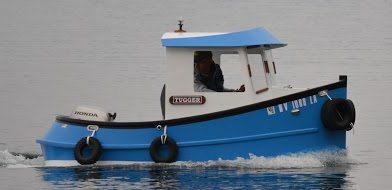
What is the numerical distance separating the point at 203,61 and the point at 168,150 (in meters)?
1.68

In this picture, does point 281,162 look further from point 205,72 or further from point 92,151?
point 92,151

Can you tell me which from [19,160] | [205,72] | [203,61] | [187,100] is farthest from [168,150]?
[19,160]

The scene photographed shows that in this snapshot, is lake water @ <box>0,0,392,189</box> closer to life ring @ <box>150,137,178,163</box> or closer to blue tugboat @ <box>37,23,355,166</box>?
life ring @ <box>150,137,178,163</box>

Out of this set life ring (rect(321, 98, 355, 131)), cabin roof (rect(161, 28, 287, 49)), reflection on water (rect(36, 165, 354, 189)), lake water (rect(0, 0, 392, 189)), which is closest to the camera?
reflection on water (rect(36, 165, 354, 189))

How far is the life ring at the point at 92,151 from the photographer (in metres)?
23.7

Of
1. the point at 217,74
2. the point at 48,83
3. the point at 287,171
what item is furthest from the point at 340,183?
the point at 48,83

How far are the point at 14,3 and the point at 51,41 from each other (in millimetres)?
13866

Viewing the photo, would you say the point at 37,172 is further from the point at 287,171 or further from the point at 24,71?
the point at 24,71

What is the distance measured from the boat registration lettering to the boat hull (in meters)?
0.41

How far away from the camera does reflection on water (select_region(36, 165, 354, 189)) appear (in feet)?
68.5

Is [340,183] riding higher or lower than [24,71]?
lower

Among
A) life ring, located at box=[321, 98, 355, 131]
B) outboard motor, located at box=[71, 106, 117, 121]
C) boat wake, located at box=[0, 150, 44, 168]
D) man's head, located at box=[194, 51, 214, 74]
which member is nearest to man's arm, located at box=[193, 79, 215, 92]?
man's head, located at box=[194, 51, 214, 74]

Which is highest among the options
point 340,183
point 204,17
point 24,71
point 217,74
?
point 204,17

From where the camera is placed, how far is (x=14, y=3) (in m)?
72.8
